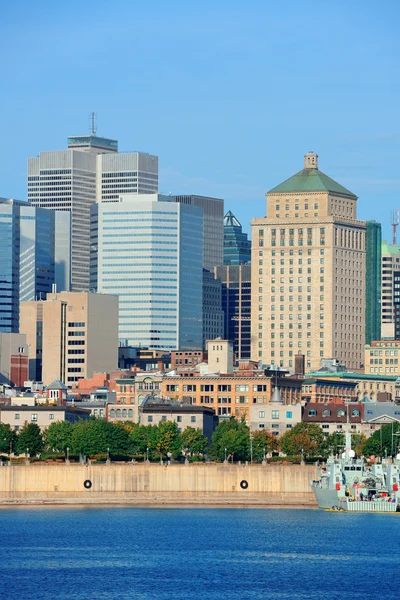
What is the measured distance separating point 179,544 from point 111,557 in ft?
43.1

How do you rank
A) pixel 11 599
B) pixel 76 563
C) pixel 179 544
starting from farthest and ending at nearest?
pixel 179 544 → pixel 76 563 → pixel 11 599

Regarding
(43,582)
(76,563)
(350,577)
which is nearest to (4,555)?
(76,563)

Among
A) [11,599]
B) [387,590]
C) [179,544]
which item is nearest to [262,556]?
[179,544]

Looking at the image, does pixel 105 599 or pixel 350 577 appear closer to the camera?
pixel 105 599

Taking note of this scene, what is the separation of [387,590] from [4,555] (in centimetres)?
4069

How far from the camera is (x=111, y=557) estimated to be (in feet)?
614

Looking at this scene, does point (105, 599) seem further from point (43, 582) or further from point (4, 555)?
point (4, 555)

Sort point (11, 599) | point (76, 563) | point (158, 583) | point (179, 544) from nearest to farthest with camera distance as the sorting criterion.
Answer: point (11, 599) → point (158, 583) → point (76, 563) → point (179, 544)

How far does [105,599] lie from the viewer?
157375 millimetres

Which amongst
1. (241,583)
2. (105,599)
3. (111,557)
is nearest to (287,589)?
(241,583)

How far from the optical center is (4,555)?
188 m

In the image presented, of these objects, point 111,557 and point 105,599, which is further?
point 111,557

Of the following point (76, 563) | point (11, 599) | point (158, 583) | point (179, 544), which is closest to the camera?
point (11, 599)

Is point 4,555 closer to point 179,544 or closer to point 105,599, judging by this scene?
point 179,544
